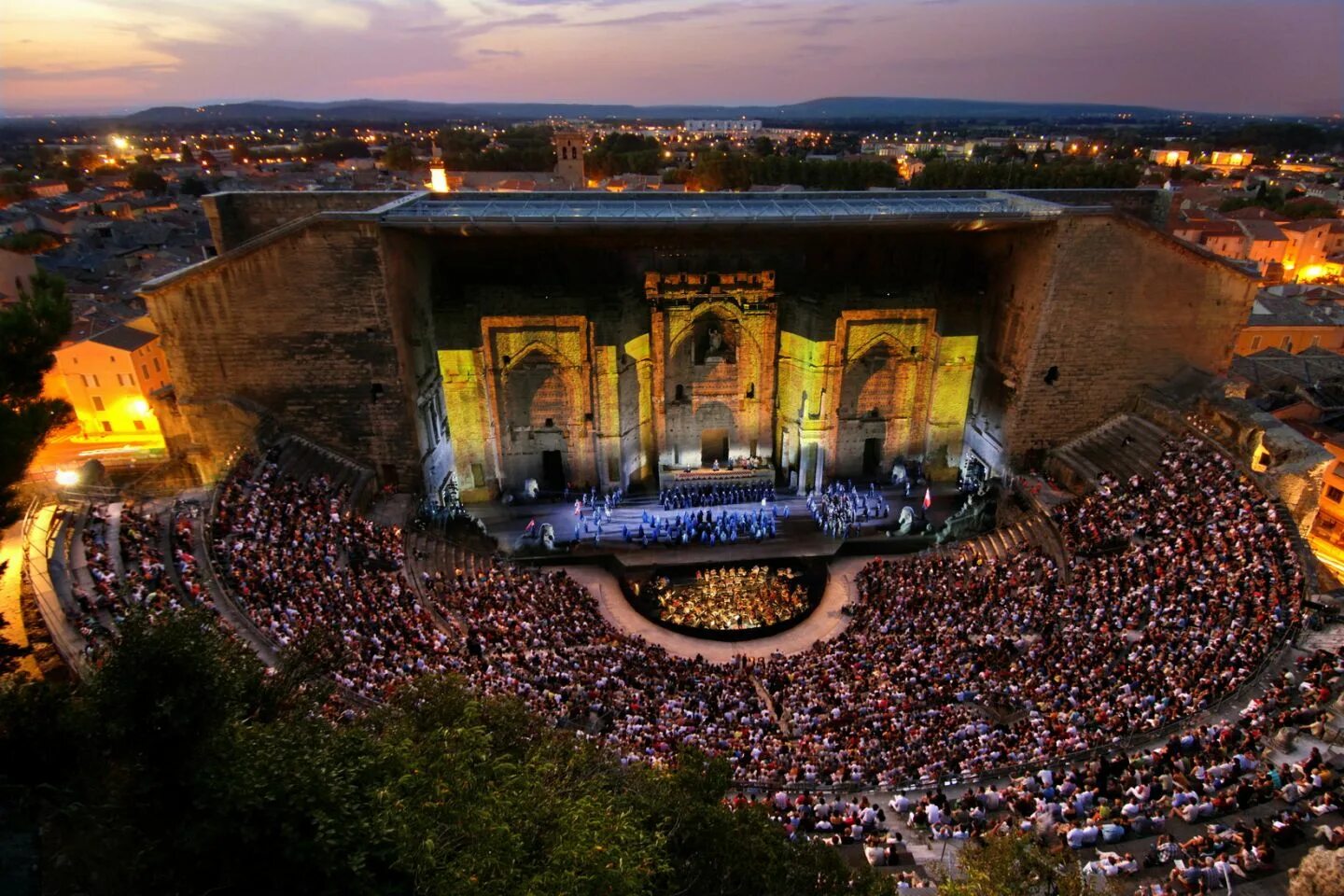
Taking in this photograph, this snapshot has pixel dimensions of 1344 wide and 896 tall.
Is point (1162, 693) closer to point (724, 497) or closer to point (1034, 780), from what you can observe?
point (1034, 780)

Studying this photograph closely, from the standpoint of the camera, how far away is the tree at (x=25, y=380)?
42.4 feet

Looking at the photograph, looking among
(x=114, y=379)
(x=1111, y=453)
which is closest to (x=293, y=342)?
(x=114, y=379)

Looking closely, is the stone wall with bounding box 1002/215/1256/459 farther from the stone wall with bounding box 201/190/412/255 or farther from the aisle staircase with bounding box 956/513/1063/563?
the stone wall with bounding box 201/190/412/255

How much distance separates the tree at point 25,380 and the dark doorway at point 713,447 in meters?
23.3

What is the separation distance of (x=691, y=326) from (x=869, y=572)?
483 inches

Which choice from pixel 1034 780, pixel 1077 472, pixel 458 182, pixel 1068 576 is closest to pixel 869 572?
pixel 1068 576

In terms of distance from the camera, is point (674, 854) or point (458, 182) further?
point (458, 182)

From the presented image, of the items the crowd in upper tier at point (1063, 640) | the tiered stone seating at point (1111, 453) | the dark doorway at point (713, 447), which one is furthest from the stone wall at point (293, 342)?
the tiered stone seating at point (1111, 453)

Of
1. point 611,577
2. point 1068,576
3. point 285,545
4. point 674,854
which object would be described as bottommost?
point 611,577

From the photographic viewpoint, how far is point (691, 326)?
3123 cm

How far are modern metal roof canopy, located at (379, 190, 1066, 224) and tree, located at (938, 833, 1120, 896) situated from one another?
2184 centimetres

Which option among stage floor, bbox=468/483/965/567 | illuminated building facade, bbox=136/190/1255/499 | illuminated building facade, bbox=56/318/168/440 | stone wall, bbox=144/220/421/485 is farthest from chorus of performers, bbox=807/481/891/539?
illuminated building facade, bbox=56/318/168/440

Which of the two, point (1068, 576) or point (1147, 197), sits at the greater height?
point (1147, 197)

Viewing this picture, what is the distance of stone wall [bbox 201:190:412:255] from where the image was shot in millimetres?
30141
